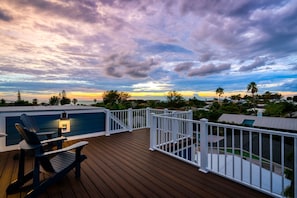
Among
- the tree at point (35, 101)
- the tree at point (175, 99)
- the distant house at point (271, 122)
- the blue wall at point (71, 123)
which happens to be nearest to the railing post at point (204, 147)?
the blue wall at point (71, 123)

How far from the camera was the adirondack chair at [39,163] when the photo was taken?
7.34 ft

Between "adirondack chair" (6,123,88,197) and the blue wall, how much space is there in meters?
2.88

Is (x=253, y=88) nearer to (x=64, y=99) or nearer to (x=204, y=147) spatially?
(x=64, y=99)

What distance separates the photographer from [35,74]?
8219 millimetres

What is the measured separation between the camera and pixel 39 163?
227 cm

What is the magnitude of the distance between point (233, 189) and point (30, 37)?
290 inches

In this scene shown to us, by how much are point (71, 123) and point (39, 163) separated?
3837 mm

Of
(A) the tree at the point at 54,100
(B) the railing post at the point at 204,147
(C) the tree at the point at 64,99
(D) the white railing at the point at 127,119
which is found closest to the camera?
(B) the railing post at the point at 204,147

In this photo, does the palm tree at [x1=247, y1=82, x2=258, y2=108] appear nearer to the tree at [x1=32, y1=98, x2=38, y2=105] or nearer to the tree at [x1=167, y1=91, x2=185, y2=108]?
the tree at [x1=167, y1=91, x2=185, y2=108]

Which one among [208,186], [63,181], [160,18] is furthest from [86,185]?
[160,18]

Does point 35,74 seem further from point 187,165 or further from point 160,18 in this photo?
point 187,165

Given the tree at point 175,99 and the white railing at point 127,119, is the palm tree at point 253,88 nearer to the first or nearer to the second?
the tree at point 175,99

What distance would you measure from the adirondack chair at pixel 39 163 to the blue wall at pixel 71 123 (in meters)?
2.88

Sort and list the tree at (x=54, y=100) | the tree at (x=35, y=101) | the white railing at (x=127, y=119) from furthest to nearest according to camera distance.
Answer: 1. the tree at (x=54, y=100)
2. the tree at (x=35, y=101)
3. the white railing at (x=127, y=119)
